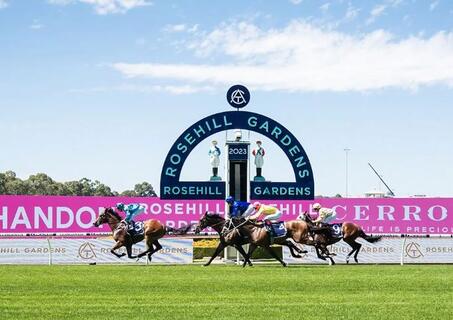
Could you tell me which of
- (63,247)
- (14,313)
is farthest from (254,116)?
(14,313)

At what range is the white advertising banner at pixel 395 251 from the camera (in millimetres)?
28641

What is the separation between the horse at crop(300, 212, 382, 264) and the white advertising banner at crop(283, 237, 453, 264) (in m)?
0.68

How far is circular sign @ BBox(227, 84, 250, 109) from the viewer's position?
1195 inches

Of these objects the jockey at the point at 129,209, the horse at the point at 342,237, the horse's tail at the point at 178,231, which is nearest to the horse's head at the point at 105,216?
the jockey at the point at 129,209

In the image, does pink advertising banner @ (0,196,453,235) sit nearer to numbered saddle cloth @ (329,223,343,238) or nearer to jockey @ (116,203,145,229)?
jockey @ (116,203,145,229)

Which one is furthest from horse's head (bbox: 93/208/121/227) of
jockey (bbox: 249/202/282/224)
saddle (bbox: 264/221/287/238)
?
saddle (bbox: 264/221/287/238)

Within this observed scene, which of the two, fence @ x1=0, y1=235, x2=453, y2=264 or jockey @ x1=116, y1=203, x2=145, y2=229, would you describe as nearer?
fence @ x1=0, y1=235, x2=453, y2=264

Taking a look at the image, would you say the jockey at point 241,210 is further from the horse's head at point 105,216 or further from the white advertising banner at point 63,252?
the horse's head at point 105,216

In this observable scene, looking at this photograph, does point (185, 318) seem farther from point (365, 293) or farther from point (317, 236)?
point (317, 236)

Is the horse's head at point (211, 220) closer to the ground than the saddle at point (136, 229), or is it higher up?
higher up

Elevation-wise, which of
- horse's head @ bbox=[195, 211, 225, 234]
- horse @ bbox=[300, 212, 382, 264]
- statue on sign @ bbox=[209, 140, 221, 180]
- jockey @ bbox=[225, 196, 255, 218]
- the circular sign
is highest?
the circular sign

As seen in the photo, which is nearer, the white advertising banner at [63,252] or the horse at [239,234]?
the horse at [239,234]

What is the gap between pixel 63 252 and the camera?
26906 mm

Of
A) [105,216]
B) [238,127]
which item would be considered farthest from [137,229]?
[238,127]
